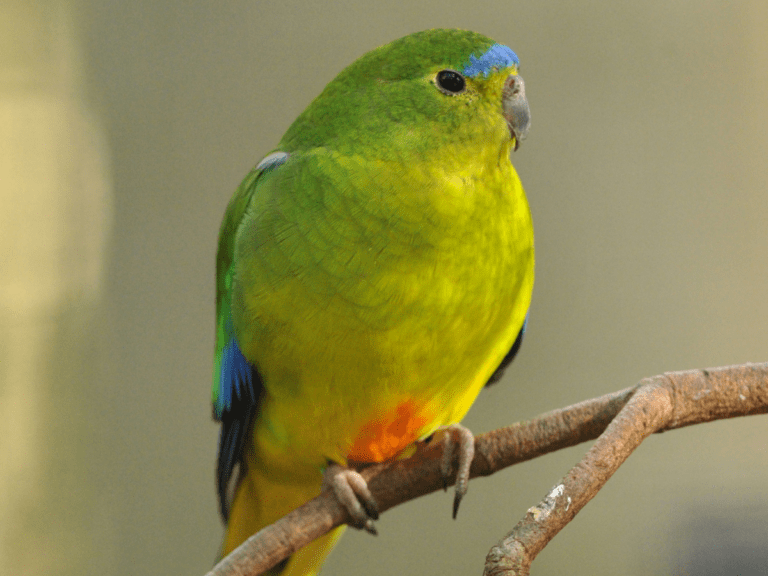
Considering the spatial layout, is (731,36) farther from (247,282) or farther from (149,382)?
(149,382)

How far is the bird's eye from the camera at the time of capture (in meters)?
0.65

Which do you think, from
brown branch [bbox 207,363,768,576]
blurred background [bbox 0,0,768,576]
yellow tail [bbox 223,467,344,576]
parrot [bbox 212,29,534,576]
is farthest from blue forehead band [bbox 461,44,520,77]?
blurred background [bbox 0,0,768,576]

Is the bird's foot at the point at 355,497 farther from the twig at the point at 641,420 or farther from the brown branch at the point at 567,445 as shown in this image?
the twig at the point at 641,420

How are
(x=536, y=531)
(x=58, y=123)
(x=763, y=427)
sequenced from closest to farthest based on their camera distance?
(x=536, y=531) < (x=763, y=427) < (x=58, y=123)

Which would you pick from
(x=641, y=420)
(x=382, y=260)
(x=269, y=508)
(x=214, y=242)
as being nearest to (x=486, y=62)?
(x=382, y=260)

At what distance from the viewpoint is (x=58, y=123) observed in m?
1.52

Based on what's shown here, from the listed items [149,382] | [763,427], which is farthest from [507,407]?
[149,382]

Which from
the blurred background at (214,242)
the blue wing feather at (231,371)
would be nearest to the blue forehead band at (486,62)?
the blue wing feather at (231,371)

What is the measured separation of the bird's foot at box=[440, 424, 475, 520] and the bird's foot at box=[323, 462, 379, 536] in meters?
0.07

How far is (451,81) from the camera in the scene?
0.65 m

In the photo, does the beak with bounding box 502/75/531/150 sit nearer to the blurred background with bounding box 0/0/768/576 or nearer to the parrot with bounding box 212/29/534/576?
the parrot with bounding box 212/29/534/576

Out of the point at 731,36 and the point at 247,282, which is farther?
the point at 731,36

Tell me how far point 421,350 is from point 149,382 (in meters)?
1.11

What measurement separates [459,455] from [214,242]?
1044mm
